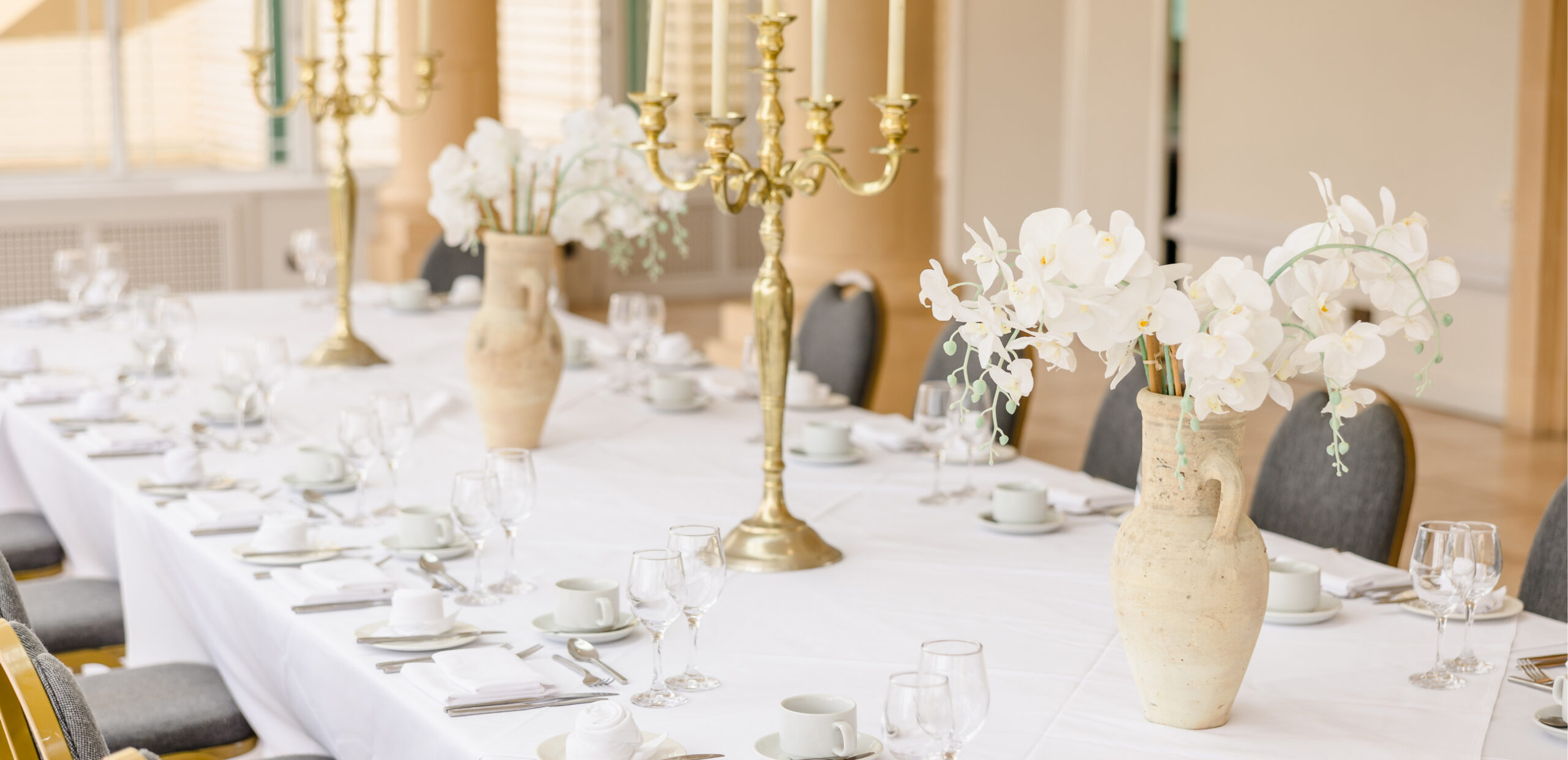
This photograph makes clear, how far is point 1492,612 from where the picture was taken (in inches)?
79.4

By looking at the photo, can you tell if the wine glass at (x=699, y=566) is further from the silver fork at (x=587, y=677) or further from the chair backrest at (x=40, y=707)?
the chair backrest at (x=40, y=707)

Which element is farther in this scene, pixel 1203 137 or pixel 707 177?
pixel 1203 137

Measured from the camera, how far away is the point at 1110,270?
4.78 ft

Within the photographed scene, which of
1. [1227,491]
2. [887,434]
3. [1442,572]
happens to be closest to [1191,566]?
[1227,491]

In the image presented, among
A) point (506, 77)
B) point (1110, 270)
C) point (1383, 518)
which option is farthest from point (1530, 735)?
point (506, 77)

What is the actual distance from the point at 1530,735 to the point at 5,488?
3159 millimetres

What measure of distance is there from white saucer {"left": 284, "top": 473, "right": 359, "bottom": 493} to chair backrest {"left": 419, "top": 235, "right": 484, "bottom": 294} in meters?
2.87

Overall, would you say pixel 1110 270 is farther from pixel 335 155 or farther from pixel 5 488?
pixel 335 155

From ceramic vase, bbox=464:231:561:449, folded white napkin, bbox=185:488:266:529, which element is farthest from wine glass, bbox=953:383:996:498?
folded white napkin, bbox=185:488:266:529

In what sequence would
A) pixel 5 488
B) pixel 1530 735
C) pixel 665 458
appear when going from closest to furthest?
pixel 1530 735, pixel 665 458, pixel 5 488

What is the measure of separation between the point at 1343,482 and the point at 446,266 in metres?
3.66

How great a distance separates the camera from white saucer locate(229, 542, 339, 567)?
2254 mm

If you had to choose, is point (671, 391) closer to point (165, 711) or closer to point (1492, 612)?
point (165, 711)

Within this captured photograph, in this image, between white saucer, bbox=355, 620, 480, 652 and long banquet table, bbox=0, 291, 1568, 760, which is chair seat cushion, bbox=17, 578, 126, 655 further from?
white saucer, bbox=355, 620, 480, 652
